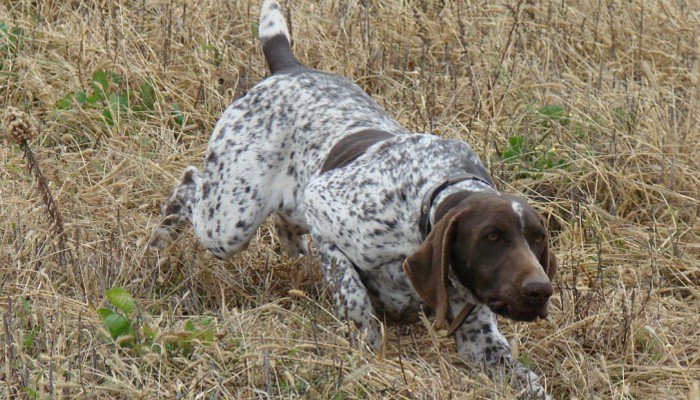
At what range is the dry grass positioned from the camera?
3.93m

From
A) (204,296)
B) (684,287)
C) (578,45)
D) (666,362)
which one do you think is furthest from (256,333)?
(578,45)

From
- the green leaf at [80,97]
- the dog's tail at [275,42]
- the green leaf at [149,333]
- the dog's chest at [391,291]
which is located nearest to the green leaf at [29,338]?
the green leaf at [149,333]

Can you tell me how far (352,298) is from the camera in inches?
172

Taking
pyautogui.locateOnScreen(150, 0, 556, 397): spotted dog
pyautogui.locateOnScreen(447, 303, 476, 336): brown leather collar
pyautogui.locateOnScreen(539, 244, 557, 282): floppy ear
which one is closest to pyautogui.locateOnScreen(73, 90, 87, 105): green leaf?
pyautogui.locateOnScreen(150, 0, 556, 397): spotted dog

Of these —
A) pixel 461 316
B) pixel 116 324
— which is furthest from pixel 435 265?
pixel 116 324

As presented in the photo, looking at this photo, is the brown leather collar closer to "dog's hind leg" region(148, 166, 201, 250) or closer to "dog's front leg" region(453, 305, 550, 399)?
"dog's front leg" region(453, 305, 550, 399)

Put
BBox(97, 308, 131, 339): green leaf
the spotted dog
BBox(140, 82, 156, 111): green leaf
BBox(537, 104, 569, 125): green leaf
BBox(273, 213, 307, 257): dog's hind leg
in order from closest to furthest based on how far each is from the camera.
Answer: the spotted dog → BBox(97, 308, 131, 339): green leaf → BBox(273, 213, 307, 257): dog's hind leg → BBox(537, 104, 569, 125): green leaf → BBox(140, 82, 156, 111): green leaf

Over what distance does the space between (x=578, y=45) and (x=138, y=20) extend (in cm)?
223

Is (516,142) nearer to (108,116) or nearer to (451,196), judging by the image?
(451,196)

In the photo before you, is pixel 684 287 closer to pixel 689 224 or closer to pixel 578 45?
pixel 689 224

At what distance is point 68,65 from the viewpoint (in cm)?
638

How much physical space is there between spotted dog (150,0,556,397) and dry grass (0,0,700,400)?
6.2 inches

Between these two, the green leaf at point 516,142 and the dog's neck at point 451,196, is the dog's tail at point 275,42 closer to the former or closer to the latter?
the green leaf at point 516,142

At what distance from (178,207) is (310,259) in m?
0.71
